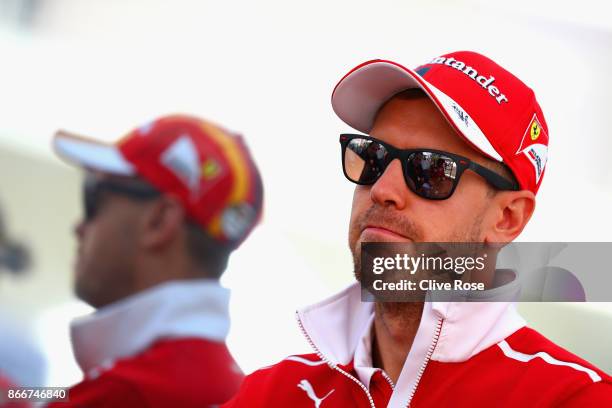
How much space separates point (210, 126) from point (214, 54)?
62 cm

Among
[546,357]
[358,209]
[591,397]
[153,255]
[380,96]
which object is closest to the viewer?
[153,255]

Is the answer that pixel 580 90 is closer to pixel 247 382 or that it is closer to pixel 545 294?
pixel 545 294

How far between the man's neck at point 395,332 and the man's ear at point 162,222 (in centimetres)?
64

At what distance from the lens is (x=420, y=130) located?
1.23 m

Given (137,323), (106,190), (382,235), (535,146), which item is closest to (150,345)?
(137,323)

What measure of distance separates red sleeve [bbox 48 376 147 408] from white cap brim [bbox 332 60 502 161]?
69 centimetres

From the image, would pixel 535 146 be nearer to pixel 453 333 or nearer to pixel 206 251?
pixel 453 333

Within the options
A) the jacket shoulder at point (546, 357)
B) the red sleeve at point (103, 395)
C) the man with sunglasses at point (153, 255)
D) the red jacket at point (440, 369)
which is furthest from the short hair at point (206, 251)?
the jacket shoulder at point (546, 357)

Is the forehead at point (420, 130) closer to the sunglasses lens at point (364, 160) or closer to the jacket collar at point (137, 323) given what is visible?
the sunglasses lens at point (364, 160)

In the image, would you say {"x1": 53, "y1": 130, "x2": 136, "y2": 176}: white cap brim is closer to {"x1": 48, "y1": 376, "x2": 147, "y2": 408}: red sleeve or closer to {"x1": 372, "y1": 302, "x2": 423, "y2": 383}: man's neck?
{"x1": 48, "y1": 376, "x2": 147, "y2": 408}: red sleeve

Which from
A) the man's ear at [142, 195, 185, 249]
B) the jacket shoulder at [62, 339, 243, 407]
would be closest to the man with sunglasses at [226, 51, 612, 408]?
the jacket shoulder at [62, 339, 243, 407]

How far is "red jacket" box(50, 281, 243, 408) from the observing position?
0.65 metres

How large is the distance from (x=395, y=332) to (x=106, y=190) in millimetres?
701

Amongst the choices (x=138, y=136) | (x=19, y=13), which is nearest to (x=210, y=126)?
(x=138, y=136)
